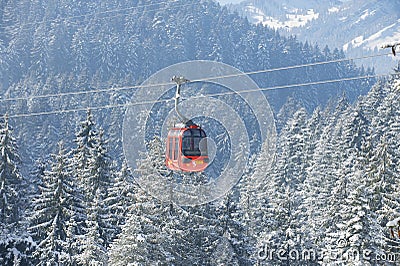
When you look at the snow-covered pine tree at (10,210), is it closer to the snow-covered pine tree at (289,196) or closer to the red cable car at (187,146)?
the snow-covered pine tree at (289,196)

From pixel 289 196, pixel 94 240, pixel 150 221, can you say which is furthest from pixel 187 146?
pixel 289 196

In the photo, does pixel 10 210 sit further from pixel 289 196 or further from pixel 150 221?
pixel 289 196

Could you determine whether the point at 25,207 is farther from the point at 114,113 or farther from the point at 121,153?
the point at 114,113

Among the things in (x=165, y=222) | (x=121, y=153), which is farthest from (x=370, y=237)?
(x=121, y=153)

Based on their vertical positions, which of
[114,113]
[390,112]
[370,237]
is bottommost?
[370,237]

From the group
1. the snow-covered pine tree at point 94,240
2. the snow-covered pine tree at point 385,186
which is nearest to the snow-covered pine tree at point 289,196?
the snow-covered pine tree at point 385,186

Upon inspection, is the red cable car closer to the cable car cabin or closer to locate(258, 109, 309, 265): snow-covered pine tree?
the cable car cabin

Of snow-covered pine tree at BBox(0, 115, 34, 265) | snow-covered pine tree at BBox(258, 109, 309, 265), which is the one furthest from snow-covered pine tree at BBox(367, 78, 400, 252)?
snow-covered pine tree at BBox(0, 115, 34, 265)
